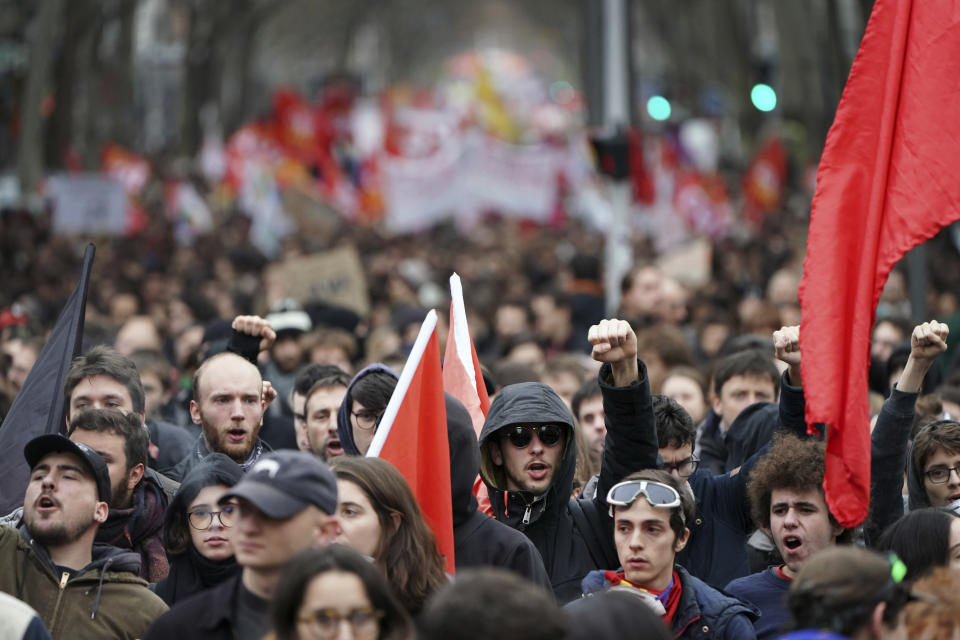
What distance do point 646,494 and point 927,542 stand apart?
2.85 ft

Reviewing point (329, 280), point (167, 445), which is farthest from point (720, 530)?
point (329, 280)

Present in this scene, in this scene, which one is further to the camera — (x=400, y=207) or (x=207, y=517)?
(x=400, y=207)

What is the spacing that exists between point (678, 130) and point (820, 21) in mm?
4379

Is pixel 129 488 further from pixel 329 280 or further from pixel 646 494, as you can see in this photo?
pixel 329 280

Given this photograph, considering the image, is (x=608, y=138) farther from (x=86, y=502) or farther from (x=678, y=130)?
(x=678, y=130)

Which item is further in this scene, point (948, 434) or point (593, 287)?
point (593, 287)

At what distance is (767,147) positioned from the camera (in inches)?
1242

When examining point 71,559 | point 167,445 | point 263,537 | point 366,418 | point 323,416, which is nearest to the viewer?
point 263,537

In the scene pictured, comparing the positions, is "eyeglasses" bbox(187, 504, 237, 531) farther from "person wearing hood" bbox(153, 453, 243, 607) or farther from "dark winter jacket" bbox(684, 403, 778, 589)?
"dark winter jacket" bbox(684, 403, 778, 589)

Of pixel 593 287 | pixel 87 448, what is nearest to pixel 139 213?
pixel 593 287

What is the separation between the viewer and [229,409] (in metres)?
6.81

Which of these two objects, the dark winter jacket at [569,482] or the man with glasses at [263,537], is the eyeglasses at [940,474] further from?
the man with glasses at [263,537]

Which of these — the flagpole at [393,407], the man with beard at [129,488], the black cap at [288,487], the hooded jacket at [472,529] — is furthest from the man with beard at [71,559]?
the black cap at [288,487]

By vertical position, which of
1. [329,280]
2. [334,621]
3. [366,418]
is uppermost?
[329,280]
